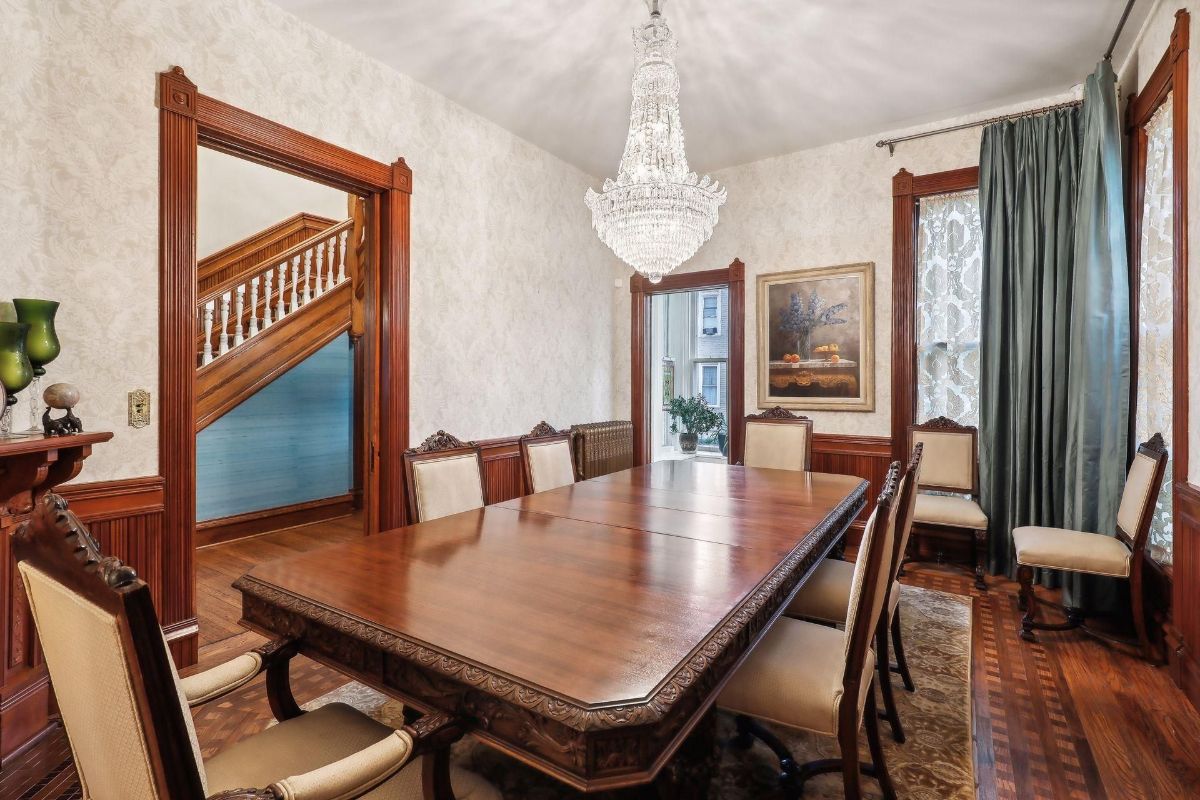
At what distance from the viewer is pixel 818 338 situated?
4.31m

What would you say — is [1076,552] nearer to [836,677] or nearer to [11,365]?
[836,677]

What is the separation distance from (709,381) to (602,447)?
460 centimetres

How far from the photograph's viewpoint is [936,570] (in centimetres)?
375

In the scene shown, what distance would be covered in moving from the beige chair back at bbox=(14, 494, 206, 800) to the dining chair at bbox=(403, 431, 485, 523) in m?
1.45

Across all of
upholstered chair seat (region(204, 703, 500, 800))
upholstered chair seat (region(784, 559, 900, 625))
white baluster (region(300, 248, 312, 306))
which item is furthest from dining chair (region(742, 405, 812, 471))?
white baluster (region(300, 248, 312, 306))

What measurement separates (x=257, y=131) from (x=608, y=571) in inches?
102

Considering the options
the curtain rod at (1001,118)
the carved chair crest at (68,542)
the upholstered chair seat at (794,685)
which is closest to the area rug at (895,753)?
the upholstered chair seat at (794,685)

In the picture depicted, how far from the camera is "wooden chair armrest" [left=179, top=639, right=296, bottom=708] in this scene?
3.69ft

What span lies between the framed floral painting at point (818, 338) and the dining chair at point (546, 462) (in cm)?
204

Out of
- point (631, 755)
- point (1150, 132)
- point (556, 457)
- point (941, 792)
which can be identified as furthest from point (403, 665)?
point (1150, 132)

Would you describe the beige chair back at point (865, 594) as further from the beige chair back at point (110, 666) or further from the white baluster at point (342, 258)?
the white baluster at point (342, 258)

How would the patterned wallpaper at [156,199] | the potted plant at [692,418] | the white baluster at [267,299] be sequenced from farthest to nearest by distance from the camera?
the potted plant at [692,418] → the white baluster at [267,299] → the patterned wallpaper at [156,199]

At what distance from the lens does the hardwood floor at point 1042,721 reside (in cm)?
175

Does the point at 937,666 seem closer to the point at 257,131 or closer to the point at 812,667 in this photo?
the point at 812,667
